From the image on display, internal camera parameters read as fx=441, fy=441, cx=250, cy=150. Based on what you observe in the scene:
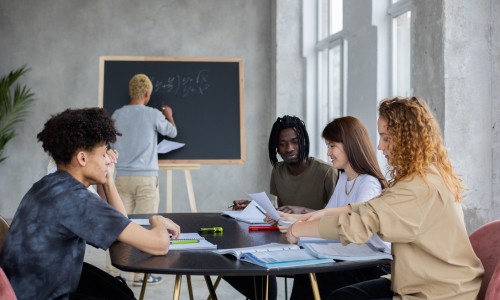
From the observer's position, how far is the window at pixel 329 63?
14.3ft

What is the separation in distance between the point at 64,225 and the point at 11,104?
467 centimetres

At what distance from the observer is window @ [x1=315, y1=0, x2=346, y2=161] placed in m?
4.37

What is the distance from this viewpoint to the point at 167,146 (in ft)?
12.4

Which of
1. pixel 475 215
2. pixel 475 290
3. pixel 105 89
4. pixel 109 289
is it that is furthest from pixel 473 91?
pixel 105 89

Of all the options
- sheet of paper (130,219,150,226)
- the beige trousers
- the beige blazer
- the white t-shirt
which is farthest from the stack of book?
the beige trousers

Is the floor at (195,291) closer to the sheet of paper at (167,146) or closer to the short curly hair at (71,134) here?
the sheet of paper at (167,146)

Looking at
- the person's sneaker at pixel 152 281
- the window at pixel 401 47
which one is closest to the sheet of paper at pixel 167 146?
the person's sneaker at pixel 152 281

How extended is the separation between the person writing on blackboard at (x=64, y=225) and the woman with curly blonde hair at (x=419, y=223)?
62 cm

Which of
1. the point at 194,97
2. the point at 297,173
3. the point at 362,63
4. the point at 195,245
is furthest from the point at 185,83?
the point at 195,245

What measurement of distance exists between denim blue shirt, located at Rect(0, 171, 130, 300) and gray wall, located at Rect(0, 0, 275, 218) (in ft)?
13.6

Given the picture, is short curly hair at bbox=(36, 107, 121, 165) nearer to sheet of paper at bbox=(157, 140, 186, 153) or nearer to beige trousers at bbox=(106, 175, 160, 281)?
beige trousers at bbox=(106, 175, 160, 281)

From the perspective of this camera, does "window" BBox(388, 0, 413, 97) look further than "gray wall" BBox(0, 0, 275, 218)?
No

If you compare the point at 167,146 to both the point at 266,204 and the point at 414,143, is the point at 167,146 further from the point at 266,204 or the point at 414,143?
the point at 414,143

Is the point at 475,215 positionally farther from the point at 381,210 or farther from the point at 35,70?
the point at 35,70
